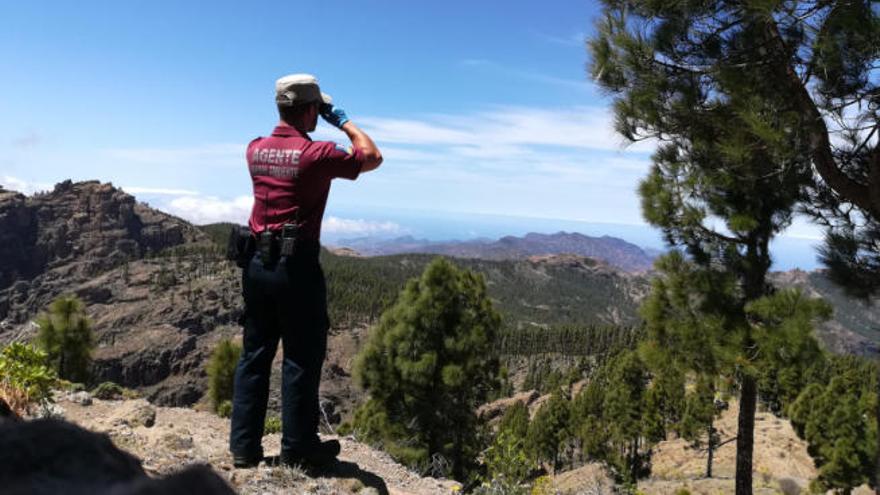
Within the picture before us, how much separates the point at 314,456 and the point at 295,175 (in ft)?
7.30

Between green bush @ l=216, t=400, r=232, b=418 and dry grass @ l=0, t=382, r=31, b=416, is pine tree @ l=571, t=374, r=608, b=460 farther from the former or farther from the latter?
dry grass @ l=0, t=382, r=31, b=416

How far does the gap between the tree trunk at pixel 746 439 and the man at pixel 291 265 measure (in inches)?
311

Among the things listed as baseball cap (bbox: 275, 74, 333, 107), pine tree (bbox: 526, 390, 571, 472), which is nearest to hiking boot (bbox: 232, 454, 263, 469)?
baseball cap (bbox: 275, 74, 333, 107)

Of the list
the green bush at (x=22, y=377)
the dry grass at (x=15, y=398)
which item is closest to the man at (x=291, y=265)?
the dry grass at (x=15, y=398)

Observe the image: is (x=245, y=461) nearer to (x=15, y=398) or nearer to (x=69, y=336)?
(x=15, y=398)

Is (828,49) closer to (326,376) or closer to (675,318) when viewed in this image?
(675,318)

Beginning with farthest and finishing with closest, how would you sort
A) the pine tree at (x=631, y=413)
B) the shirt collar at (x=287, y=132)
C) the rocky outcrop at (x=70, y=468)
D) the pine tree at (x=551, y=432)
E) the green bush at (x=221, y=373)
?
the pine tree at (x=551, y=432) < the pine tree at (x=631, y=413) < the green bush at (x=221, y=373) < the shirt collar at (x=287, y=132) < the rocky outcrop at (x=70, y=468)

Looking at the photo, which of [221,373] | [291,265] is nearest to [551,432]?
[221,373]

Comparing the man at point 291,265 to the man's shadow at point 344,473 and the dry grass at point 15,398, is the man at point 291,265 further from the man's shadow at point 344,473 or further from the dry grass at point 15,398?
the dry grass at point 15,398

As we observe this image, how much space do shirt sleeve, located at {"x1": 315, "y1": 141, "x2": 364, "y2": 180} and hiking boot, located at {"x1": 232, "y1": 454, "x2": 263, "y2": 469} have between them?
231 centimetres

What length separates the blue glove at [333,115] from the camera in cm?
439

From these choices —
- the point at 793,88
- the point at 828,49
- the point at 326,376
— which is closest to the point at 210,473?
the point at 828,49

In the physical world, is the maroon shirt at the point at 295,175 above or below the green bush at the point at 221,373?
above

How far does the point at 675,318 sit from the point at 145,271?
214313mm
